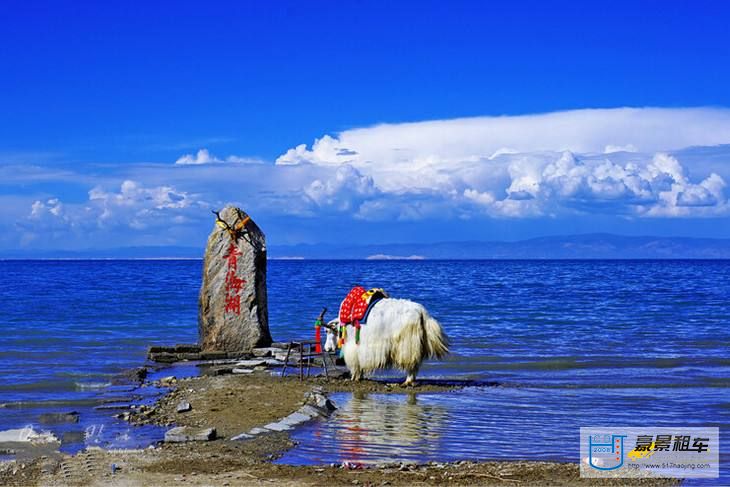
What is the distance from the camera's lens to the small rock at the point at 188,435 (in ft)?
28.8

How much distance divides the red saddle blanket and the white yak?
12cm

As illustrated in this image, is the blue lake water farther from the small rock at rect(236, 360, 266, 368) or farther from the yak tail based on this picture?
the small rock at rect(236, 360, 266, 368)

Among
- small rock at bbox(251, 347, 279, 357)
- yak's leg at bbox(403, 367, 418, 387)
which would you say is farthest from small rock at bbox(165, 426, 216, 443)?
small rock at bbox(251, 347, 279, 357)

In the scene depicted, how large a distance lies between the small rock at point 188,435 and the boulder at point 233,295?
733 centimetres

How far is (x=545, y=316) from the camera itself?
2794 cm

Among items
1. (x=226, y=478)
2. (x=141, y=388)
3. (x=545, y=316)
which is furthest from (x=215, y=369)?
(x=545, y=316)

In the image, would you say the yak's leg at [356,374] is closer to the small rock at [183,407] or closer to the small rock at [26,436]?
the small rock at [183,407]

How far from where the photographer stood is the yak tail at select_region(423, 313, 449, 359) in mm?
12867

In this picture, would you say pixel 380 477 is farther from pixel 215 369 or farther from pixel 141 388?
pixel 215 369

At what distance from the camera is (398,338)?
12.9 meters

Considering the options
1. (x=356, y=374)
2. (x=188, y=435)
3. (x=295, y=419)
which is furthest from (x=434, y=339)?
(x=188, y=435)

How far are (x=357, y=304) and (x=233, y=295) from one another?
13.2 feet

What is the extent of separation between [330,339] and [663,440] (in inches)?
235

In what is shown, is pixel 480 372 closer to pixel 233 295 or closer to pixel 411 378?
pixel 411 378
